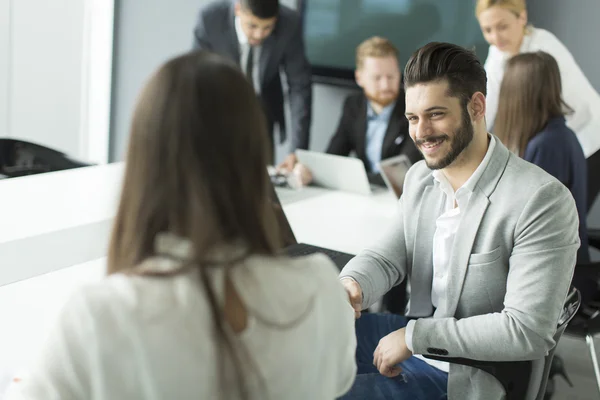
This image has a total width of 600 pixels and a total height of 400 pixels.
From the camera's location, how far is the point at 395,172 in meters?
3.02

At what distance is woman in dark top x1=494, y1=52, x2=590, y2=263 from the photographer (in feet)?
8.66

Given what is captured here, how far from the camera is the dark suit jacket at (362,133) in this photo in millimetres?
3689

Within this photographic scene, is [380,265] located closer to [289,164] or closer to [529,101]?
[529,101]

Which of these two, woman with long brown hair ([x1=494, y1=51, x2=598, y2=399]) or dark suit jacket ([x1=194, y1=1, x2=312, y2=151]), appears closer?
woman with long brown hair ([x1=494, y1=51, x2=598, y2=399])

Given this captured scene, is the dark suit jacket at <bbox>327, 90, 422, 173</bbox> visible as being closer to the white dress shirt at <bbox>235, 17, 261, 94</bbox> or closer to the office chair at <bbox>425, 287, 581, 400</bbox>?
the white dress shirt at <bbox>235, 17, 261, 94</bbox>

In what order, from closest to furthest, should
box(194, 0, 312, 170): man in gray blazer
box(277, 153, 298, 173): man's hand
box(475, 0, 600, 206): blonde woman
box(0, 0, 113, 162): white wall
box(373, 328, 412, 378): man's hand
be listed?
1. box(373, 328, 412, 378): man's hand
2. box(277, 153, 298, 173): man's hand
3. box(475, 0, 600, 206): blonde woman
4. box(194, 0, 312, 170): man in gray blazer
5. box(0, 0, 113, 162): white wall

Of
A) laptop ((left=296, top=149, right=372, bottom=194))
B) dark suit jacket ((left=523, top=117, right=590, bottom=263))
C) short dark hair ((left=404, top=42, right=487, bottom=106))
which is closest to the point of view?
short dark hair ((left=404, top=42, right=487, bottom=106))

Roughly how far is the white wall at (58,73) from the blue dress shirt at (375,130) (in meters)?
2.58

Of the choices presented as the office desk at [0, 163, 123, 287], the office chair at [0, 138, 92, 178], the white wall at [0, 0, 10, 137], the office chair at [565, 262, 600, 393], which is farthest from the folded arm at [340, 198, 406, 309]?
the white wall at [0, 0, 10, 137]

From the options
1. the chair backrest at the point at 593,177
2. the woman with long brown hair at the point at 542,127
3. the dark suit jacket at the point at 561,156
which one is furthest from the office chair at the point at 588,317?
the chair backrest at the point at 593,177

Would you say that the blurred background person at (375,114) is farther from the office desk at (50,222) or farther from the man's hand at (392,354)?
the man's hand at (392,354)

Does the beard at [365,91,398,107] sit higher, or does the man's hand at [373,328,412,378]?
the beard at [365,91,398,107]

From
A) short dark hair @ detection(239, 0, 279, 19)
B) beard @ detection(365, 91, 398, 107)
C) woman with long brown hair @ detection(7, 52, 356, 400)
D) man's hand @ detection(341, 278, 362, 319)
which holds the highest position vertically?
short dark hair @ detection(239, 0, 279, 19)

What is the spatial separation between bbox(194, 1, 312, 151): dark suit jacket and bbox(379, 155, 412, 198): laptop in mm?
1088
